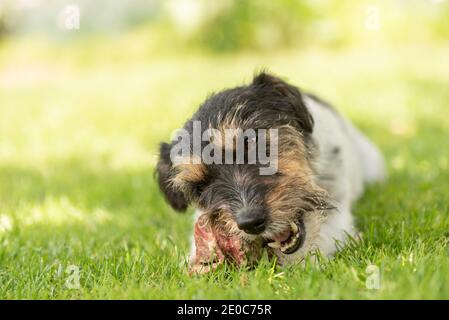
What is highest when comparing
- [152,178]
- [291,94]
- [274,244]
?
[291,94]

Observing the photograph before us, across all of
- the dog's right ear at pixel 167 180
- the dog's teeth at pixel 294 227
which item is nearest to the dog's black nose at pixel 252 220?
the dog's teeth at pixel 294 227

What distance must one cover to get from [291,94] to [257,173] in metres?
0.96

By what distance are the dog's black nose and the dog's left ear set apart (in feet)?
3.52

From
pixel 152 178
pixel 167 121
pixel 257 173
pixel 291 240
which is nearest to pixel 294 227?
pixel 291 240

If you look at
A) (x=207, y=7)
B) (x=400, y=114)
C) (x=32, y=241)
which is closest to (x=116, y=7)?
(x=207, y=7)

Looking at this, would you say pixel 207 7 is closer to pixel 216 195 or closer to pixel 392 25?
pixel 392 25

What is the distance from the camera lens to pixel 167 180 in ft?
17.6

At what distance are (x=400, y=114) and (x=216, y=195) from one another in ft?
22.6

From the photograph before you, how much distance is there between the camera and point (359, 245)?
486cm

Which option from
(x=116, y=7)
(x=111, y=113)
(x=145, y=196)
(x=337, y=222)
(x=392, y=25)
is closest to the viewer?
(x=337, y=222)

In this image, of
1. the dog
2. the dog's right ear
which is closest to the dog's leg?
the dog

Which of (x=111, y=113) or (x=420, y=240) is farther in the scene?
(x=111, y=113)

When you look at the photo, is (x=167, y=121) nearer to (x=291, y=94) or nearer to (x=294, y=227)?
(x=291, y=94)

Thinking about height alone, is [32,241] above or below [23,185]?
below
